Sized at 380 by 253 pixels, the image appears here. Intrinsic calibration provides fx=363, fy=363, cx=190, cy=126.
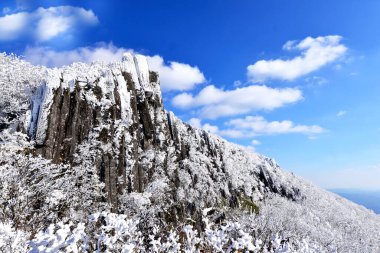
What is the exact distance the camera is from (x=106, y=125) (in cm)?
6269

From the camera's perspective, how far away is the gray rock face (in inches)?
2201

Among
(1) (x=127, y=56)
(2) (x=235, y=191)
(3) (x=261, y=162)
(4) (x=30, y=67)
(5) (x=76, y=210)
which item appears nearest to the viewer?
(5) (x=76, y=210)

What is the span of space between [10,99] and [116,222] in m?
52.0

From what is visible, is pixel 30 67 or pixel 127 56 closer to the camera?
pixel 30 67

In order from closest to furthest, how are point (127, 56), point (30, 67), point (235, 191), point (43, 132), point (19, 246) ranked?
point (19, 246), point (43, 132), point (30, 67), point (127, 56), point (235, 191)

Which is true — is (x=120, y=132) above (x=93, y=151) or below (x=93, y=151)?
above

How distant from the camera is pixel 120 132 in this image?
65.1m

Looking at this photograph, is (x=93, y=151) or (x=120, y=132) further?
(x=120, y=132)

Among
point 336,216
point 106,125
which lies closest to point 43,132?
point 106,125

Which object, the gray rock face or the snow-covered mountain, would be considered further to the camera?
the gray rock face

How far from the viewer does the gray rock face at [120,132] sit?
55.9 m

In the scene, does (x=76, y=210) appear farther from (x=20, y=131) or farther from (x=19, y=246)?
(x=19, y=246)

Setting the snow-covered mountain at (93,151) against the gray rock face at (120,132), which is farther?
the gray rock face at (120,132)

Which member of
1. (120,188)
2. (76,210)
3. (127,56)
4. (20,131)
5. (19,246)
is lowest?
(19,246)
